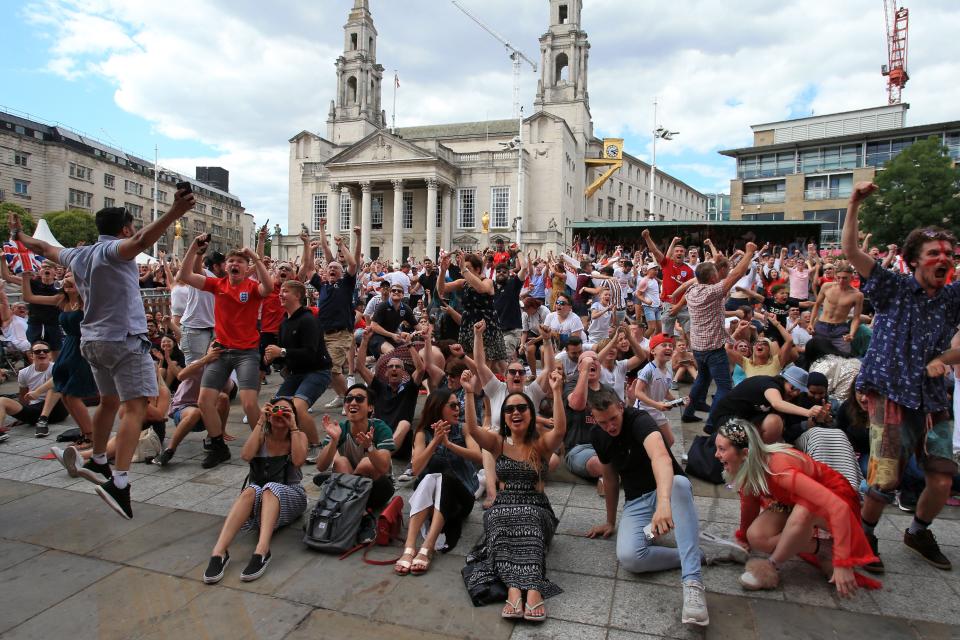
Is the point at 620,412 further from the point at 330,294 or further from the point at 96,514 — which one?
the point at 330,294

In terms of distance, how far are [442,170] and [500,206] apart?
19.9ft

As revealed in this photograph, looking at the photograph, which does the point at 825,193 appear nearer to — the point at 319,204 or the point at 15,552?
the point at 319,204

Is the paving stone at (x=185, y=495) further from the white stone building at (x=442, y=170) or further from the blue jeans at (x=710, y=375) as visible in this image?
the white stone building at (x=442, y=170)

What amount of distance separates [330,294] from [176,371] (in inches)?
99.8

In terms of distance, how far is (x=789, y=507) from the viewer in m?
3.76

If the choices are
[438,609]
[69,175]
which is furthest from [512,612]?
[69,175]

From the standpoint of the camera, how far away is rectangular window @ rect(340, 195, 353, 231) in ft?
175

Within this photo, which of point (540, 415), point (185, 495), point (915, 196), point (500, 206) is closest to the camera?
point (185, 495)

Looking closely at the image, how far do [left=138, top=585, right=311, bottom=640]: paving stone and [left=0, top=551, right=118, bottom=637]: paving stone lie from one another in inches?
28.2

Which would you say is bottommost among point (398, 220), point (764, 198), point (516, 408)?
point (516, 408)

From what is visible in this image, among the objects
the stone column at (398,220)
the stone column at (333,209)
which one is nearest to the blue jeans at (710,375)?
the stone column at (398,220)

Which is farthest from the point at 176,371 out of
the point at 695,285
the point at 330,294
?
the point at 695,285

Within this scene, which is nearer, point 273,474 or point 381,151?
point 273,474

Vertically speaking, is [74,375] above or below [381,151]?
below
